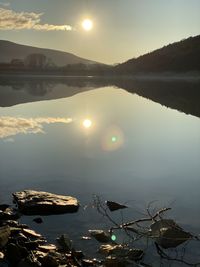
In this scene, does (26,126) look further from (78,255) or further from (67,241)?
(78,255)

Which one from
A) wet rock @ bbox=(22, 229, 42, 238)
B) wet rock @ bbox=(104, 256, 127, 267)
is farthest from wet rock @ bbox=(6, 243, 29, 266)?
wet rock @ bbox=(104, 256, 127, 267)

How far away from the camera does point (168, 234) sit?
42.2 ft

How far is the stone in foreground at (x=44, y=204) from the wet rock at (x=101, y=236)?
2.34 meters

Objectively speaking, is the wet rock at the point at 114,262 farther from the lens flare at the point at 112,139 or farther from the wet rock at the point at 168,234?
the lens flare at the point at 112,139

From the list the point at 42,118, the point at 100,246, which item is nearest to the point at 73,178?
the point at 100,246

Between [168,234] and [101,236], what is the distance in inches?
77.3

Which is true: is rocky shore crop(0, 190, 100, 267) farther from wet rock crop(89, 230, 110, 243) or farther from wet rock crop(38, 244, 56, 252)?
wet rock crop(89, 230, 110, 243)

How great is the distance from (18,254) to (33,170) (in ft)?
35.0

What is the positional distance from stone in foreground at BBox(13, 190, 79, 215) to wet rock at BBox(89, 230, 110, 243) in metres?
2.34

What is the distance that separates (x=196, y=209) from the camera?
52.7 ft

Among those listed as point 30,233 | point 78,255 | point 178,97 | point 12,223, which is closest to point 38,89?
point 178,97

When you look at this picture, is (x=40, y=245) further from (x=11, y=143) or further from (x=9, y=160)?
(x=11, y=143)

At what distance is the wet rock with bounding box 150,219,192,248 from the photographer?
12.6 metres

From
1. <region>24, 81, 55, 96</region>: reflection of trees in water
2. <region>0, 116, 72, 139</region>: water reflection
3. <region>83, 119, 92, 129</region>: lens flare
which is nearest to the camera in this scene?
<region>0, 116, 72, 139</region>: water reflection
